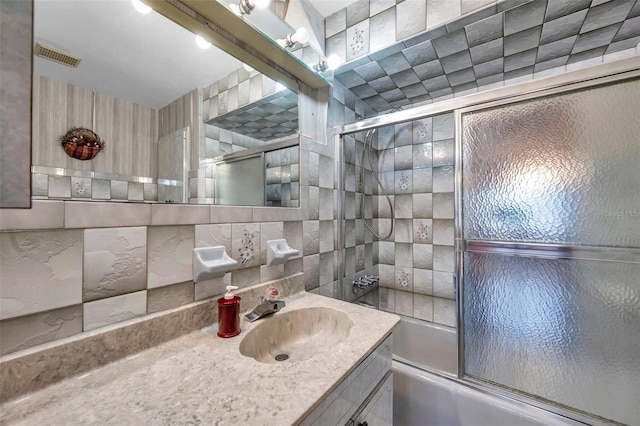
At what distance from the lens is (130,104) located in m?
0.70

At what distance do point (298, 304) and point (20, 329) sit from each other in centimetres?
77

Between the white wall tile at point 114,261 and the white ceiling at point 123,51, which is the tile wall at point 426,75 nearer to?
the white ceiling at point 123,51

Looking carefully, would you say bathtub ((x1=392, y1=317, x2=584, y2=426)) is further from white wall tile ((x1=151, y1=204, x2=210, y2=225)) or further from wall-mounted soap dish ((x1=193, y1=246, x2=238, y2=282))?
white wall tile ((x1=151, y1=204, x2=210, y2=225))

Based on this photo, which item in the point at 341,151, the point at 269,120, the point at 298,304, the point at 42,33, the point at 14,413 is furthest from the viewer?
the point at 341,151

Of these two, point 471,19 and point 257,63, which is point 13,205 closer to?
point 257,63

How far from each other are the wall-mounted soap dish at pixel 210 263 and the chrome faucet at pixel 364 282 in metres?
1.14

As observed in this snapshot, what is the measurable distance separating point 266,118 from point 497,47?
1328mm

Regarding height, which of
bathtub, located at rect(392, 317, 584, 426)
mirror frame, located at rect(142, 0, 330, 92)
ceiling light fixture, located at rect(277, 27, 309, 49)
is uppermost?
ceiling light fixture, located at rect(277, 27, 309, 49)

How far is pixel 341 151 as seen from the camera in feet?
5.20

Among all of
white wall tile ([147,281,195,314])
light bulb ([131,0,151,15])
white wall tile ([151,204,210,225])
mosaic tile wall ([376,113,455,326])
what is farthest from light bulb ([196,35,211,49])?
mosaic tile wall ([376,113,455,326])

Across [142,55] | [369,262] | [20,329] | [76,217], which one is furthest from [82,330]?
[369,262]

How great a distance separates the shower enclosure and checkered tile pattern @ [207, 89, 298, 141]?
665mm

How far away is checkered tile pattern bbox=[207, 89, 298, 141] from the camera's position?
3.29ft

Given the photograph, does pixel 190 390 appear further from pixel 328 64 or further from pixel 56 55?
pixel 328 64
